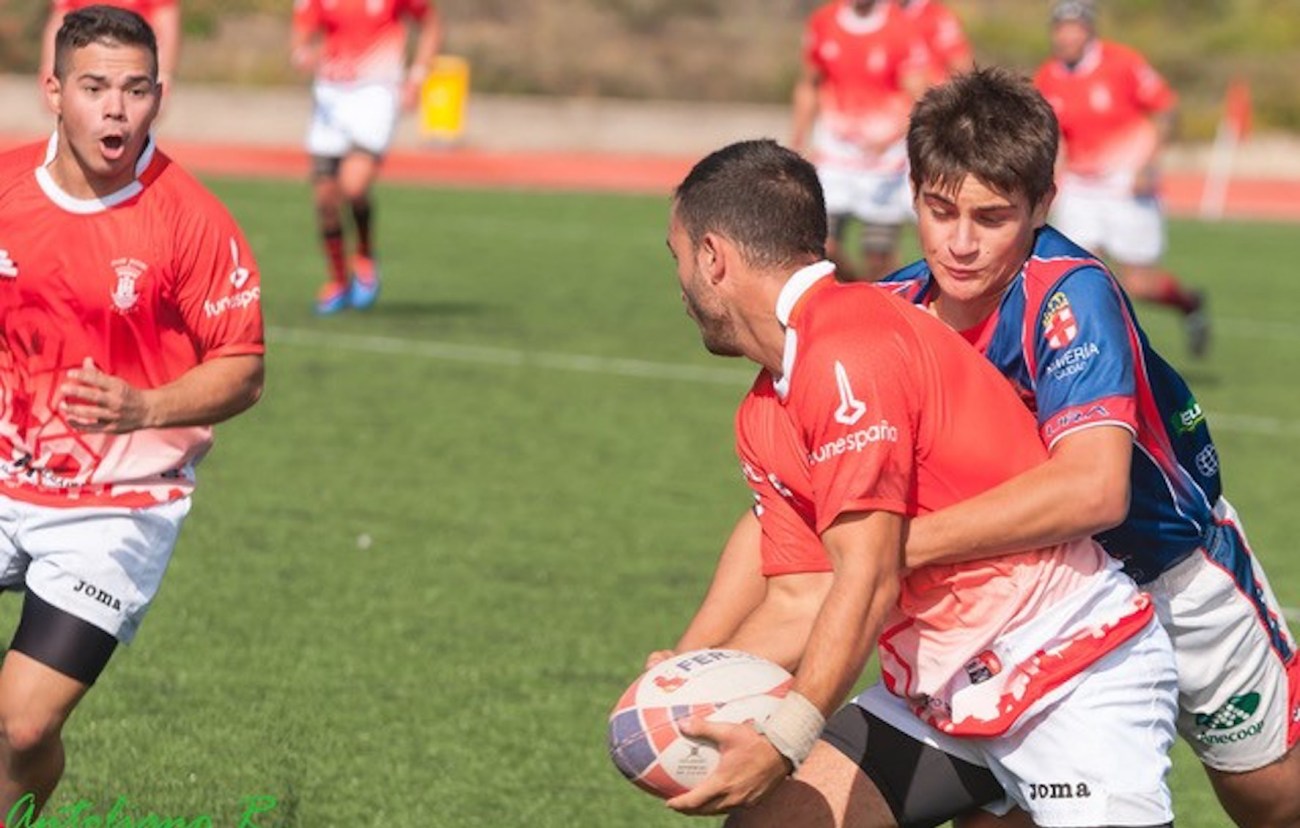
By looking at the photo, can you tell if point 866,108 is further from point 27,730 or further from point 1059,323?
point 1059,323

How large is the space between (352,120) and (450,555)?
7383 mm

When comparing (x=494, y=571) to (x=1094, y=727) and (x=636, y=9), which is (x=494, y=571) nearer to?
(x=1094, y=727)

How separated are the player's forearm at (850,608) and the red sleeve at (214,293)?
1931 millimetres

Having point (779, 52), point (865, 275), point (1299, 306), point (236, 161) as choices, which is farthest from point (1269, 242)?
point (779, 52)

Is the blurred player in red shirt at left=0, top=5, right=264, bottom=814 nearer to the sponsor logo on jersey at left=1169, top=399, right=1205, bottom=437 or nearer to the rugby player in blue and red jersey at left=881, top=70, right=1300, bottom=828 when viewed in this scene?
the rugby player in blue and red jersey at left=881, top=70, right=1300, bottom=828

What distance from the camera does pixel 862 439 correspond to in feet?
13.3

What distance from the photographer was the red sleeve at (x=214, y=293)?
17.9 feet

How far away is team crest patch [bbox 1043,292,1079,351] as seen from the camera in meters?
4.45

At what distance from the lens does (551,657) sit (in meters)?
7.76

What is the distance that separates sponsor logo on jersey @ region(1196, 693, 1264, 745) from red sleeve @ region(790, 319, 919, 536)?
50.4 inches

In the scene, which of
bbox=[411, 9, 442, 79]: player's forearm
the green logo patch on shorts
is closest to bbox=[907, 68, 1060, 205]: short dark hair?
the green logo patch on shorts

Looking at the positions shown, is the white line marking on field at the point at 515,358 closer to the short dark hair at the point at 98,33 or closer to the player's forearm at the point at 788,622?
the short dark hair at the point at 98,33

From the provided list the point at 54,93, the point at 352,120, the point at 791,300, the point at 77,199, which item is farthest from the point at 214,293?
the point at 352,120

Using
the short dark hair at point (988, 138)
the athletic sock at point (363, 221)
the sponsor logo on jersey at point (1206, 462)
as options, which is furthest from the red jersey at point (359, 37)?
the short dark hair at point (988, 138)
